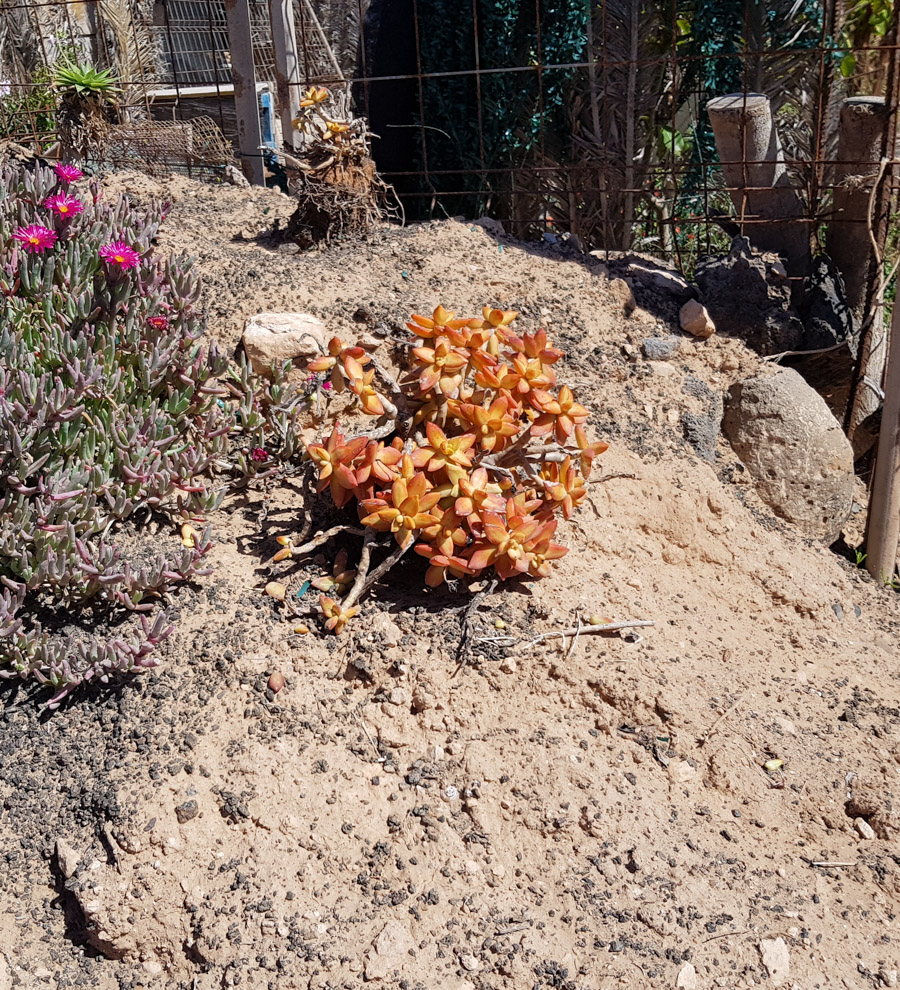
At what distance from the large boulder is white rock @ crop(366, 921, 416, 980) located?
88.9 inches

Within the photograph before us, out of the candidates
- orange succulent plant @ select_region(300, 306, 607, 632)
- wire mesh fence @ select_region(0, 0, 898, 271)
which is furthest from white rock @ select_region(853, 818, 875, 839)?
wire mesh fence @ select_region(0, 0, 898, 271)

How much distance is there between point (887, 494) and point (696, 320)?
1017 millimetres

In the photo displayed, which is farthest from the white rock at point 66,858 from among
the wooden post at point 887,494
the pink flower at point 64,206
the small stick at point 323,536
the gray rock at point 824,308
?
the gray rock at point 824,308

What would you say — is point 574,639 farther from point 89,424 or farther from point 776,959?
point 89,424

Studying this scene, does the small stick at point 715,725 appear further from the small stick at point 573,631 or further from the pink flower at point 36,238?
the pink flower at point 36,238

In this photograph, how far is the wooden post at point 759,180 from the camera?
4.18m

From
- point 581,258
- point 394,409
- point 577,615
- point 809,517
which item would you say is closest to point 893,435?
point 809,517

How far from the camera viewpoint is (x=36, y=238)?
2.72 metres

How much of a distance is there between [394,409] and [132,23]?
381 inches

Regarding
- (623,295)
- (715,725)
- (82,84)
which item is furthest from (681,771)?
(82,84)

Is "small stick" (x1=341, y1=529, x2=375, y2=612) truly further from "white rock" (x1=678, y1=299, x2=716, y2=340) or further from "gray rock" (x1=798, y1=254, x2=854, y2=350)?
"gray rock" (x1=798, y1=254, x2=854, y2=350)

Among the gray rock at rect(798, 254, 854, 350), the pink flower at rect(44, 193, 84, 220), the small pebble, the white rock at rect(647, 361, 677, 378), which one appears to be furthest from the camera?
the gray rock at rect(798, 254, 854, 350)

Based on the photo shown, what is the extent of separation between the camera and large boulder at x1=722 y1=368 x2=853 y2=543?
3650mm

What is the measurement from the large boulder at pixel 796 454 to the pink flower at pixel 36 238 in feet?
8.32
